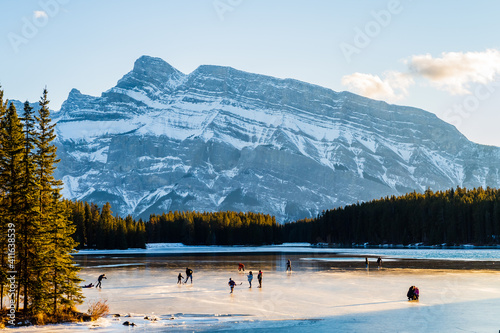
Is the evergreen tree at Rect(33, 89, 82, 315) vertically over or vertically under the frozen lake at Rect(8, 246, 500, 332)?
over

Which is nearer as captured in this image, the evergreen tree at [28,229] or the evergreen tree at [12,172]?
the evergreen tree at [28,229]

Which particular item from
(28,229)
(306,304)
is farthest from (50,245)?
(306,304)

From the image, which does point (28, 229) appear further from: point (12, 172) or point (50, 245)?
point (12, 172)

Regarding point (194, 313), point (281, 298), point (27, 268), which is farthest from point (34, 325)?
point (281, 298)

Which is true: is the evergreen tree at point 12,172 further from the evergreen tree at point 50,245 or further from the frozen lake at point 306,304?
the frozen lake at point 306,304

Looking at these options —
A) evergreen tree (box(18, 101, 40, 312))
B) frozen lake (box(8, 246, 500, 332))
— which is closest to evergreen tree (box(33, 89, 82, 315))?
evergreen tree (box(18, 101, 40, 312))

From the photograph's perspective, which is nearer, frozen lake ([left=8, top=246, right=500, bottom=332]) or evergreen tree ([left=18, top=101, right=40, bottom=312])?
frozen lake ([left=8, top=246, right=500, bottom=332])

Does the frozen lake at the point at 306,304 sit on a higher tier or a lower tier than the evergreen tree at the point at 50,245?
lower

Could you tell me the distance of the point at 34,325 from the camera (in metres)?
34.8

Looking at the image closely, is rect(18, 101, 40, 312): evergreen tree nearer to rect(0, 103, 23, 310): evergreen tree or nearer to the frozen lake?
rect(0, 103, 23, 310): evergreen tree

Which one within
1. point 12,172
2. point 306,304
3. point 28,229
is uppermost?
point 12,172

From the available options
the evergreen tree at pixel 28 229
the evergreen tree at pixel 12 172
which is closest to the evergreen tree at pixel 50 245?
the evergreen tree at pixel 28 229

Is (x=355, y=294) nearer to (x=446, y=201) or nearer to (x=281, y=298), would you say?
(x=281, y=298)

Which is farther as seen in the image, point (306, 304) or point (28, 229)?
point (306, 304)
